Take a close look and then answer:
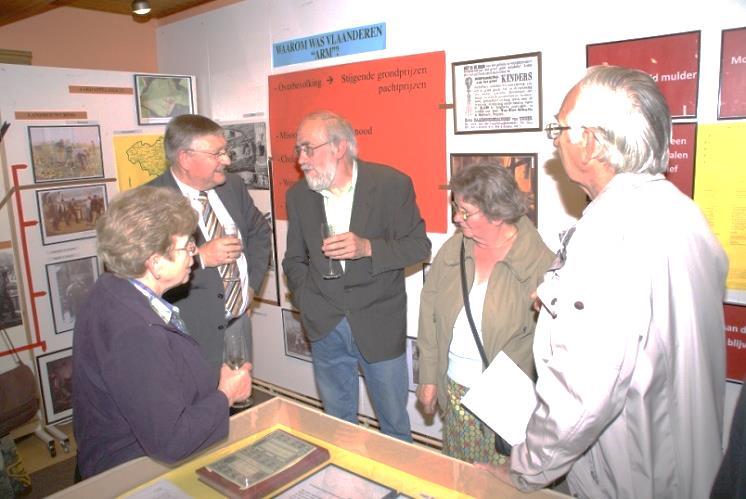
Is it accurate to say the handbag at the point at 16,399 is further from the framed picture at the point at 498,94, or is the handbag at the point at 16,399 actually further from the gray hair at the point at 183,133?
the framed picture at the point at 498,94

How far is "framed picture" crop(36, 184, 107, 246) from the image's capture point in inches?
138

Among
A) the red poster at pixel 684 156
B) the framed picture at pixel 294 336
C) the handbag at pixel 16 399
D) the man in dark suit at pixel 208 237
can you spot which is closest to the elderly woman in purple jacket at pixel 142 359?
the man in dark suit at pixel 208 237

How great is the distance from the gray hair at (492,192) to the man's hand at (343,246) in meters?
0.52

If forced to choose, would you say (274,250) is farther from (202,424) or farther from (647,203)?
(647,203)

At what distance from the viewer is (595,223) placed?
1275mm

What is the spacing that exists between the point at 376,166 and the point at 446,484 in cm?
174

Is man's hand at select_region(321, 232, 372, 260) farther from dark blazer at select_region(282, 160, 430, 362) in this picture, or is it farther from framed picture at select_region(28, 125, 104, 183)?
framed picture at select_region(28, 125, 104, 183)

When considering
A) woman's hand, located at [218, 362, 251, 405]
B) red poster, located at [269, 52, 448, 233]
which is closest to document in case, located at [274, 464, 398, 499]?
woman's hand, located at [218, 362, 251, 405]

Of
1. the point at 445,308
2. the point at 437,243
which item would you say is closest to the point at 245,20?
the point at 437,243

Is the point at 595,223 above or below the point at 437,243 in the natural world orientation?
above

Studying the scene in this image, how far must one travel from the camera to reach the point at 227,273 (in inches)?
108

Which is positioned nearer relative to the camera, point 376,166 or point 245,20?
point 376,166

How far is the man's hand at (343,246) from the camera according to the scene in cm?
236

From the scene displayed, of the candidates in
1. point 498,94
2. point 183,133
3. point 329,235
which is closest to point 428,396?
point 329,235
